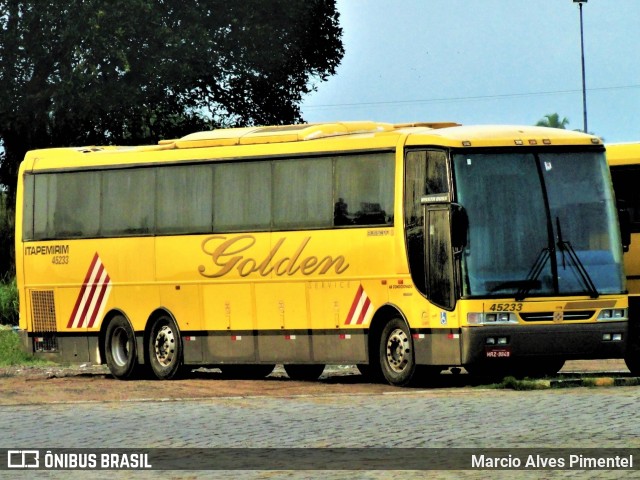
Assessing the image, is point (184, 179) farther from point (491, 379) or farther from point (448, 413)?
point (448, 413)

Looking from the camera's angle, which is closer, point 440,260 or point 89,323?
point 440,260

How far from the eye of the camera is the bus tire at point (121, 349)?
2700cm

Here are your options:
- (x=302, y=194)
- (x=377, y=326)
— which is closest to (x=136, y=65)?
(x=302, y=194)

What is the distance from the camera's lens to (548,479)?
11758 mm

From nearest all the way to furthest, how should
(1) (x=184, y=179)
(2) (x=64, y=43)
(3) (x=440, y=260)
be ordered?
(3) (x=440, y=260)
(1) (x=184, y=179)
(2) (x=64, y=43)

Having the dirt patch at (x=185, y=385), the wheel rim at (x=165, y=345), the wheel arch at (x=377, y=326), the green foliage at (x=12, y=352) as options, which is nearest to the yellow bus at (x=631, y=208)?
the dirt patch at (x=185, y=385)

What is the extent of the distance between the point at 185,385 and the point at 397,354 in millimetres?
3122

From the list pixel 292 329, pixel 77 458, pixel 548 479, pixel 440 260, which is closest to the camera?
pixel 548 479

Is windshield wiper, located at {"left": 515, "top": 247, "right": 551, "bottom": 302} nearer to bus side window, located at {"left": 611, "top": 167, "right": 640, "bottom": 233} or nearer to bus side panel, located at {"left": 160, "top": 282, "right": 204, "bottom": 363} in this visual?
bus side window, located at {"left": 611, "top": 167, "right": 640, "bottom": 233}

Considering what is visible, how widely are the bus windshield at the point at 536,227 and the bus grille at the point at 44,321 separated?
8868 millimetres

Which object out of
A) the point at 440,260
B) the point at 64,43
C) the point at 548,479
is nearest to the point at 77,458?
the point at 548,479

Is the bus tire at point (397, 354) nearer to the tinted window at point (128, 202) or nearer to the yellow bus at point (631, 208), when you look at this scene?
the yellow bus at point (631, 208)

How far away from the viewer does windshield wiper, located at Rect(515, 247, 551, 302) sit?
21.9 metres

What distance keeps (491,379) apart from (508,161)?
9.87 ft
